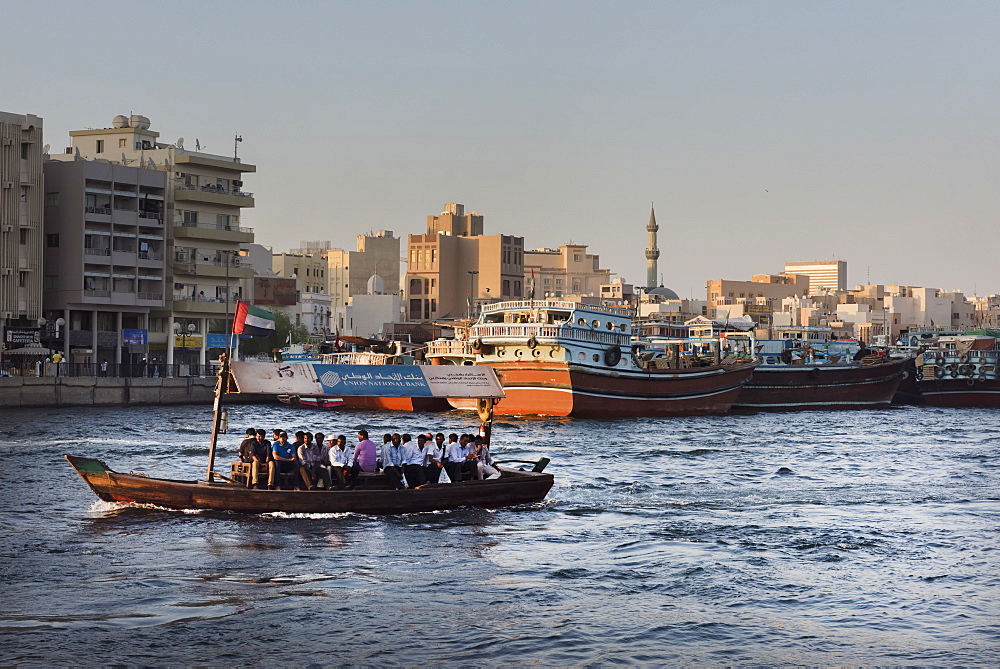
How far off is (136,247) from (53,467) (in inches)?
2493

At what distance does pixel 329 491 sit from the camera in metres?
31.4

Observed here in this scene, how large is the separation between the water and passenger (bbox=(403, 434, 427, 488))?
3.08 feet

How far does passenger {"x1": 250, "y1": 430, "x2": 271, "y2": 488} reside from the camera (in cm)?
3155

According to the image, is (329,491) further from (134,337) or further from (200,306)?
(200,306)

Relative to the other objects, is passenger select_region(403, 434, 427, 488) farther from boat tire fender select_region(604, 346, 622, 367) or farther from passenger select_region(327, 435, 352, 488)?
boat tire fender select_region(604, 346, 622, 367)

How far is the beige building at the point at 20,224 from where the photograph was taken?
308 ft

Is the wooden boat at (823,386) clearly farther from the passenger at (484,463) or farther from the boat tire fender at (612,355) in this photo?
the passenger at (484,463)

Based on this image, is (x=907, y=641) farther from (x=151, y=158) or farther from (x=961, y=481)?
(x=151, y=158)

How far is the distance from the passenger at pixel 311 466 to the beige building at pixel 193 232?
260 feet

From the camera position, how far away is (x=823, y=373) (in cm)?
9556

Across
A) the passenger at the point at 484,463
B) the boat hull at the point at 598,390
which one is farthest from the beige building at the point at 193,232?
the passenger at the point at 484,463

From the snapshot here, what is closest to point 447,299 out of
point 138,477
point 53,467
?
point 53,467

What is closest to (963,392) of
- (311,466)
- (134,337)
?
(134,337)

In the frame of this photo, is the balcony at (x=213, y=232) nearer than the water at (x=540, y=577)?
No
